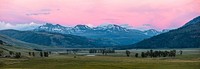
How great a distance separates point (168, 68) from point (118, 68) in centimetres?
2053

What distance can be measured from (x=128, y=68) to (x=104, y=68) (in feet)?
32.7

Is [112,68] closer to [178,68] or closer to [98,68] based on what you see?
[98,68]

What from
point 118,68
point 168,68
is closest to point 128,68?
point 118,68

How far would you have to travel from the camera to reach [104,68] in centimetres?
15850

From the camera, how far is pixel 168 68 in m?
156

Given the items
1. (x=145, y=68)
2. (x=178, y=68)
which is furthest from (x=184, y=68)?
(x=145, y=68)

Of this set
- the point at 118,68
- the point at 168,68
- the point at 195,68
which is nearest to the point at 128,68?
the point at 118,68

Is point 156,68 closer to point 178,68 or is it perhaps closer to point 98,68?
point 178,68

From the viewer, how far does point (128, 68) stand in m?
158

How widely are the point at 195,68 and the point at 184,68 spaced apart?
4.63 meters

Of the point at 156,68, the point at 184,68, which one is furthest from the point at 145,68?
the point at 184,68

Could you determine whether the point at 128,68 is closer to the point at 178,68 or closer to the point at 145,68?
the point at 145,68

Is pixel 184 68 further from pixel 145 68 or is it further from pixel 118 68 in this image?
pixel 118 68

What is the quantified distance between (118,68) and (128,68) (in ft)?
13.7
